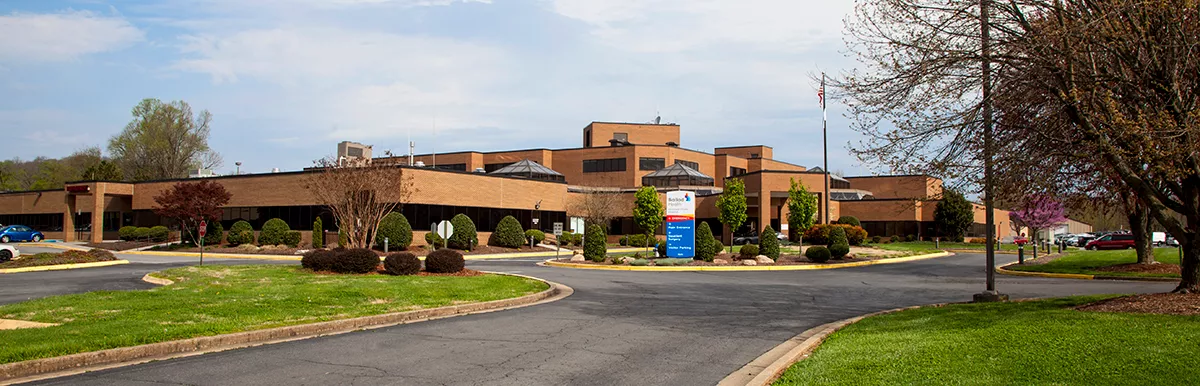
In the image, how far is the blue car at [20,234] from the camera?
178 feet

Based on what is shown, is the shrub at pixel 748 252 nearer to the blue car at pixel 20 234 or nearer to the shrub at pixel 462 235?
the shrub at pixel 462 235

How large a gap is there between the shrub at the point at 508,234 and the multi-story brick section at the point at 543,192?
1.48m

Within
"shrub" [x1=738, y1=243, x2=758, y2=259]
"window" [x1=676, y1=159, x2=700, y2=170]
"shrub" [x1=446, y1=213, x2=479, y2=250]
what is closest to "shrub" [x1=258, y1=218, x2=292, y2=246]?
"shrub" [x1=446, y1=213, x2=479, y2=250]

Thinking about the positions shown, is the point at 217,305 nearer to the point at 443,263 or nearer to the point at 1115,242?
the point at 443,263

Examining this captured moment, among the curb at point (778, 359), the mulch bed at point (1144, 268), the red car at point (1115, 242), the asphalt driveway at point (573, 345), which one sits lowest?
the asphalt driveway at point (573, 345)

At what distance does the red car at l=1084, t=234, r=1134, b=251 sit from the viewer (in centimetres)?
5337

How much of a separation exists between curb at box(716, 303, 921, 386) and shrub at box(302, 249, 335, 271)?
1473cm

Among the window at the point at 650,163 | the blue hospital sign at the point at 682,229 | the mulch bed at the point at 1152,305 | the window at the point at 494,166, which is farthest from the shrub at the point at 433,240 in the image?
the window at the point at 494,166

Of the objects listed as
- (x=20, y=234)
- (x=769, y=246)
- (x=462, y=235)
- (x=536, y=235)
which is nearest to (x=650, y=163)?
(x=536, y=235)

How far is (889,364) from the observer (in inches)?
324

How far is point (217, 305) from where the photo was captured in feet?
45.1

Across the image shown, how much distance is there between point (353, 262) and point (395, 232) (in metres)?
19.4

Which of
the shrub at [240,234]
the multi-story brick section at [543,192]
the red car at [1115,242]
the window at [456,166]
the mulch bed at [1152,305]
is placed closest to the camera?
the mulch bed at [1152,305]

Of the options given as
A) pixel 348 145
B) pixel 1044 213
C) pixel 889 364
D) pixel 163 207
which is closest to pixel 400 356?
pixel 889 364
